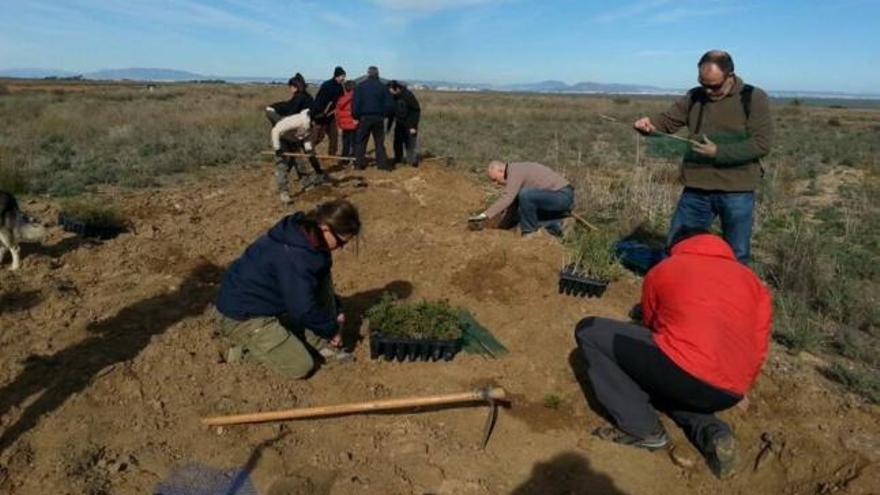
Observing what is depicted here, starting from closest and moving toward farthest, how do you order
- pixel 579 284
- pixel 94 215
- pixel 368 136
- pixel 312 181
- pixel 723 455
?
pixel 723 455 → pixel 579 284 → pixel 94 215 → pixel 312 181 → pixel 368 136

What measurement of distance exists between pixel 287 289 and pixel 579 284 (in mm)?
2767

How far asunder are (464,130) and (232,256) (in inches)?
737

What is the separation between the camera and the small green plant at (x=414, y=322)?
14.7 ft

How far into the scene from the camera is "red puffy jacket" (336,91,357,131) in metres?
11.2

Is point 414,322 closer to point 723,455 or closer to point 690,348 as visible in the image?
point 690,348

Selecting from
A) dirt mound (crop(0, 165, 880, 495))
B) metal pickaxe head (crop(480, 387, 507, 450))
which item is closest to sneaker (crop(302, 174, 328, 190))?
dirt mound (crop(0, 165, 880, 495))

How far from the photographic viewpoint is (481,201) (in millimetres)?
9070

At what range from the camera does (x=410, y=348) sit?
4523 mm

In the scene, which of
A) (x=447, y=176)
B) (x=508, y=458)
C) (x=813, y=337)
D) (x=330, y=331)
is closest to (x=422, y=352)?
(x=330, y=331)

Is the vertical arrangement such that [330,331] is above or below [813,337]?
above

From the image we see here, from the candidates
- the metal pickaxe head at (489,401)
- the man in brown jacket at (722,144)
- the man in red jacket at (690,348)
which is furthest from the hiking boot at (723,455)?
the man in brown jacket at (722,144)

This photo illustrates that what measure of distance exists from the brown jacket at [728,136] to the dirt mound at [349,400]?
1396 mm

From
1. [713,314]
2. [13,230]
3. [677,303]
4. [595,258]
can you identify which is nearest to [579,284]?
[595,258]

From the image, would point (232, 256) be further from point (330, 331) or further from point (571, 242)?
point (571, 242)
